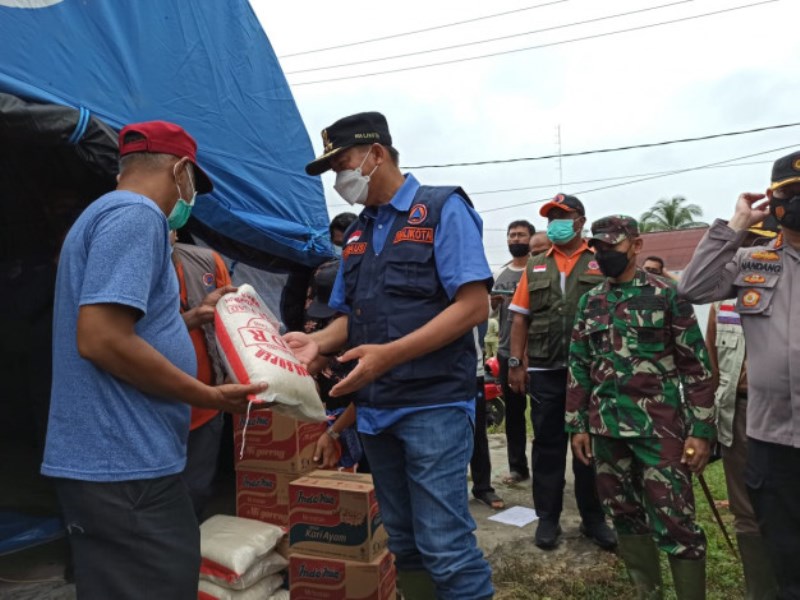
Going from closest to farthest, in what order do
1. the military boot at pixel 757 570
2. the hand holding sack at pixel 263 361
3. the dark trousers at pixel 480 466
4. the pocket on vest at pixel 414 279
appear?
the hand holding sack at pixel 263 361 < the pocket on vest at pixel 414 279 < the military boot at pixel 757 570 < the dark trousers at pixel 480 466

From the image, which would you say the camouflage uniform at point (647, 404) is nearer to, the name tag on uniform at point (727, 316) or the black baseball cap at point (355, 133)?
the name tag on uniform at point (727, 316)

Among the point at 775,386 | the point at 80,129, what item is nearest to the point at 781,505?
the point at 775,386

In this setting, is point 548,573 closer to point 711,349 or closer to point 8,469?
point 711,349

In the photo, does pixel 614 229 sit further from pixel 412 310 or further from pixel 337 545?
pixel 337 545

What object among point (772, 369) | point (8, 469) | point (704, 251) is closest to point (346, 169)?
point (704, 251)

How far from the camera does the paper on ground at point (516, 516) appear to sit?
414cm

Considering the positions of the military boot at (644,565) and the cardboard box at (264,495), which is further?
the cardboard box at (264,495)

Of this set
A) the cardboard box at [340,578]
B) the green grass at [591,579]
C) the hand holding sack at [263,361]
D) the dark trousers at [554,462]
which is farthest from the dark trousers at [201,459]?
the dark trousers at [554,462]

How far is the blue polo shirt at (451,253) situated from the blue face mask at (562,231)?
78.3 inches

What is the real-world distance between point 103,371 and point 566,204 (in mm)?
3168

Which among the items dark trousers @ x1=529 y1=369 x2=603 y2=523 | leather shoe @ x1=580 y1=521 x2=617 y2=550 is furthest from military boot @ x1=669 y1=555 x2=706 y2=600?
dark trousers @ x1=529 y1=369 x2=603 y2=523

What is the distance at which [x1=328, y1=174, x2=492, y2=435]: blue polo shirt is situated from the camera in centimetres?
192

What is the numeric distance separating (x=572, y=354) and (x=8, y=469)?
4.44 metres

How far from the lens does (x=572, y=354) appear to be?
3207 millimetres
